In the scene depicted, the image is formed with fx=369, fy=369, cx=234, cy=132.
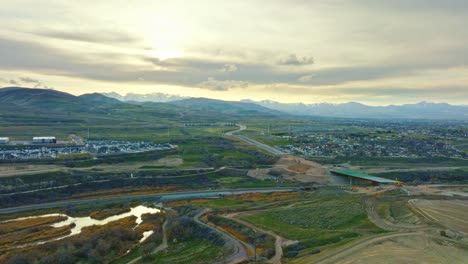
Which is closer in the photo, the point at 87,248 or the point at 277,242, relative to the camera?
the point at 277,242

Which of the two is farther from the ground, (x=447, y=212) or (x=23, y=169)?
(x=447, y=212)

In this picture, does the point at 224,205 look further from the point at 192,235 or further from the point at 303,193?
the point at 303,193

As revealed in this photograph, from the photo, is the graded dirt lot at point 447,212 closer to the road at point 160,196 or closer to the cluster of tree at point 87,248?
the road at point 160,196

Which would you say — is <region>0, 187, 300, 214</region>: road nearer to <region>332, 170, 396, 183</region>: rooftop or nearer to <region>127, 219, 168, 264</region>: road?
<region>332, 170, 396, 183</region>: rooftop

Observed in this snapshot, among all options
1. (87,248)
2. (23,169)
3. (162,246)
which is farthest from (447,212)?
(23,169)

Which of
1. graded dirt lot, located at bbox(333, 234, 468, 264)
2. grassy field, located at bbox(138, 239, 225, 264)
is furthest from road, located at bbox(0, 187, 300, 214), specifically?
graded dirt lot, located at bbox(333, 234, 468, 264)

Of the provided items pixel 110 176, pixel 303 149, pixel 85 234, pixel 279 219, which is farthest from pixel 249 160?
pixel 85 234

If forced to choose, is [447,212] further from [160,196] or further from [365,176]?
[160,196]

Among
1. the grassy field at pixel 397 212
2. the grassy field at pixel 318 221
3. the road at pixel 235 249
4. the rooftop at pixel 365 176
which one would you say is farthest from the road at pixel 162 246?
the rooftop at pixel 365 176
